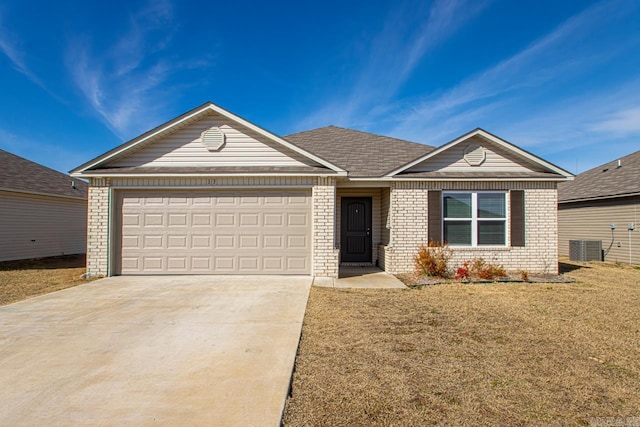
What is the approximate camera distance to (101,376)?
3.35 meters

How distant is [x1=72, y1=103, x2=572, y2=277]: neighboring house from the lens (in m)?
8.92

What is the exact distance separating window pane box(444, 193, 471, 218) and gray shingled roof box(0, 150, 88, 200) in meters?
15.4

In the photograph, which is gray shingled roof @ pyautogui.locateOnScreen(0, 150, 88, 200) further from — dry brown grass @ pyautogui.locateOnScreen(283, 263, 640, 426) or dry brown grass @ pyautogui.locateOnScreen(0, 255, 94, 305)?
dry brown grass @ pyautogui.locateOnScreen(283, 263, 640, 426)

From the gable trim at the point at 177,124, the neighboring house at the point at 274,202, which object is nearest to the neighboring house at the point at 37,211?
the gable trim at the point at 177,124

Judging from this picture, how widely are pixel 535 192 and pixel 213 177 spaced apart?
9.05 meters

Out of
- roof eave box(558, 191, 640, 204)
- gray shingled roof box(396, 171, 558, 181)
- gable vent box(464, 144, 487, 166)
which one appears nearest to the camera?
gray shingled roof box(396, 171, 558, 181)

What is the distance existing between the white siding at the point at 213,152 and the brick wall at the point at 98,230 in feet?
2.93

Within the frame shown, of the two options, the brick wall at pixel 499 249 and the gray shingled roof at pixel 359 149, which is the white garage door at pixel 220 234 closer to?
the gray shingled roof at pixel 359 149

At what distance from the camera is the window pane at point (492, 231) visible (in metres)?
9.59

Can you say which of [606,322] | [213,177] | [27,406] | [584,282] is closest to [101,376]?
[27,406]

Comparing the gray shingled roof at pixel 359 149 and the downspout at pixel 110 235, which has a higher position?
the gray shingled roof at pixel 359 149

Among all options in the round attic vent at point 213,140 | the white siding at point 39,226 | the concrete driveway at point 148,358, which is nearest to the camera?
the concrete driveway at point 148,358

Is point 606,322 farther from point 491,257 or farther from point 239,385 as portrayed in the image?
point 239,385

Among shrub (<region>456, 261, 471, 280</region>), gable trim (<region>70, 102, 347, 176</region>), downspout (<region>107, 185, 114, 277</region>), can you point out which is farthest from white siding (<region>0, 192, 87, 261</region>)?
shrub (<region>456, 261, 471, 280</region>)
